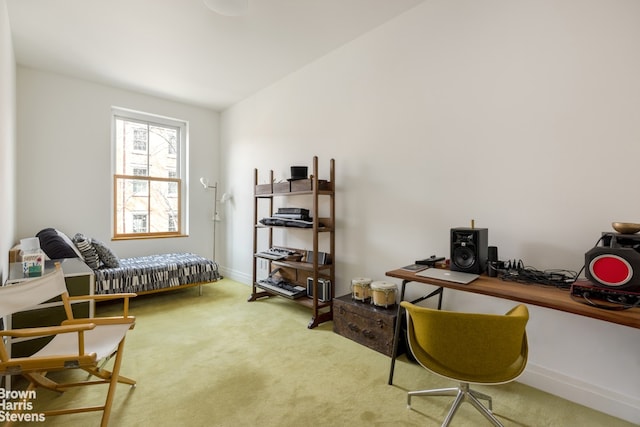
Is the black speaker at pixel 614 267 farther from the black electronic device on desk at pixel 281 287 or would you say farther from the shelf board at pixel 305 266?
the black electronic device on desk at pixel 281 287

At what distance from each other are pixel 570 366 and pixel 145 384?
279cm

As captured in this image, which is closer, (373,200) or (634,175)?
(634,175)

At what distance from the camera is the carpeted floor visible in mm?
1721

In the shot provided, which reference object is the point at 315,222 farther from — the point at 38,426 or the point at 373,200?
the point at 38,426

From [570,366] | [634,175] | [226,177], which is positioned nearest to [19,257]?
[226,177]

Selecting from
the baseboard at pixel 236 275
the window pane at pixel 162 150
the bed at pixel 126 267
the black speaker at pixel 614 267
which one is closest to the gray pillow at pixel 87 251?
the bed at pixel 126 267

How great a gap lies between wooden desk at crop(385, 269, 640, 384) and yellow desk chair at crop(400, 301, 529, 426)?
0.10 meters

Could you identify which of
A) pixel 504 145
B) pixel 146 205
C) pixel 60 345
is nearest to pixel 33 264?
pixel 60 345

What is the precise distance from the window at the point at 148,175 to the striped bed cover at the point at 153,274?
628 millimetres

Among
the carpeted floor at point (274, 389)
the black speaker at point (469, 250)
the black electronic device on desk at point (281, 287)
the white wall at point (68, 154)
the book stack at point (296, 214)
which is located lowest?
the carpeted floor at point (274, 389)

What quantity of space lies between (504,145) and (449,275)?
103 cm

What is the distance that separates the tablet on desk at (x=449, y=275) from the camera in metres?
1.83

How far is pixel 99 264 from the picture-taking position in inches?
137

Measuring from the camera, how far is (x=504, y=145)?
2158mm
